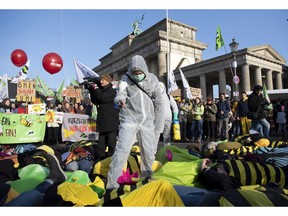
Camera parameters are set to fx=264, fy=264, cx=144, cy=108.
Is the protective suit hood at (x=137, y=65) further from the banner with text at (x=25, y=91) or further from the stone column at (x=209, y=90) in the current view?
the stone column at (x=209, y=90)

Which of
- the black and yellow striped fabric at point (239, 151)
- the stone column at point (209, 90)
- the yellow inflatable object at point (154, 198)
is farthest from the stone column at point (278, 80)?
the yellow inflatable object at point (154, 198)

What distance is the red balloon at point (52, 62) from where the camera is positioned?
38.2 feet

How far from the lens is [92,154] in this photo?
539cm

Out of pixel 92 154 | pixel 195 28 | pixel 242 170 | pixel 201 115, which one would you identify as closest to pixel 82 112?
pixel 201 115

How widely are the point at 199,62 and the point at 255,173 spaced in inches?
1428

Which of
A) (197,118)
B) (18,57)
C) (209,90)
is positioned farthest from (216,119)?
(209,90)

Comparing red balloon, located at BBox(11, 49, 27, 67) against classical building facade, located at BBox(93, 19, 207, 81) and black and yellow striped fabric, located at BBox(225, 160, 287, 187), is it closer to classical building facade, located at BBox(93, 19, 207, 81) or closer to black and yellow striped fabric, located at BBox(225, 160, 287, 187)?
black and yellow striped fabric, located at BBox(225, 160, 287, 187)

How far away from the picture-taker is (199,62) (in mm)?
38188

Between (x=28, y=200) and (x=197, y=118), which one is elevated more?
(x=197, y=118)

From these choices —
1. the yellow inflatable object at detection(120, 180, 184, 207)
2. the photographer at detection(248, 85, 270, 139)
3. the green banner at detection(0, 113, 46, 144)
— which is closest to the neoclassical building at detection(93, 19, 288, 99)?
the green banner at detection(0, 113, 46, 144)

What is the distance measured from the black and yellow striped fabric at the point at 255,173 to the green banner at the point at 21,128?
7741mm

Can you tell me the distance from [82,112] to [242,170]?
29.6ft

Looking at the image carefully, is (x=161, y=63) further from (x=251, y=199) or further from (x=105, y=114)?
(x=251, y=199)

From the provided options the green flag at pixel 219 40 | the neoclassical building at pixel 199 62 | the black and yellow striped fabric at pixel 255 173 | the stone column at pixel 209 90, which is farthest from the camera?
the stone column at pixel 209 90
